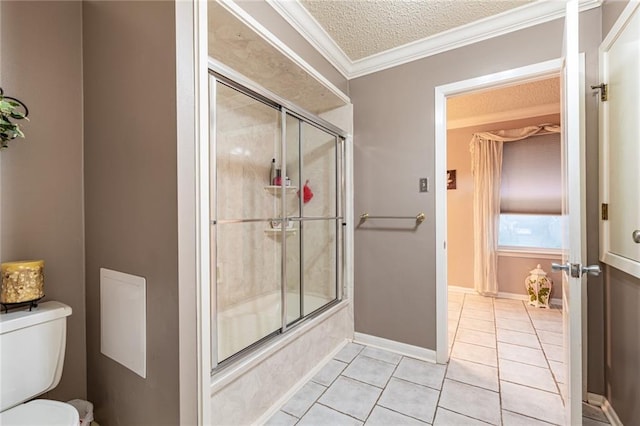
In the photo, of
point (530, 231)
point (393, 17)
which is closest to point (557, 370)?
point (530, 231)

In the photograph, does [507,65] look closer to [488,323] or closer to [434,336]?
[434,336]

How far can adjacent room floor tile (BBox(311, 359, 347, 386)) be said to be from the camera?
6.37ft

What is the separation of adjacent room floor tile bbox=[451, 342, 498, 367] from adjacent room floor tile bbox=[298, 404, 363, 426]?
117cm

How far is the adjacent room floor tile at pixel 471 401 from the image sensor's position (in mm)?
1609

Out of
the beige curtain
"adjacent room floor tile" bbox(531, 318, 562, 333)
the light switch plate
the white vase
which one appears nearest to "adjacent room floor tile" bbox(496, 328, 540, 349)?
"adjacent room floor tile" bbox(531, 318, 562, 333)

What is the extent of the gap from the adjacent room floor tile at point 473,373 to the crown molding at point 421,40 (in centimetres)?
245

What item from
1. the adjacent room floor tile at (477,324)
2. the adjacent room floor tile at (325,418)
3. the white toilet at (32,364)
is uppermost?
the white toilet at (32,364)

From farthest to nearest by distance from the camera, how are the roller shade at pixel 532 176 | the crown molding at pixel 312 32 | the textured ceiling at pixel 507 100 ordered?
1. the roller shade at pixel 532 176
2. the textured ceiling at pixel 507 100
3. the crown molding at pixel 312 32

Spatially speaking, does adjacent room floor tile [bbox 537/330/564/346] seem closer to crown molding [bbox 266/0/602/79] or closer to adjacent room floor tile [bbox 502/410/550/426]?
adjacent room floor tile [bbox 502/410/550/426]

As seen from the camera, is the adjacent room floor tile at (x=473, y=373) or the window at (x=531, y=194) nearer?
the adjacent room floor tile at (x=473, y=373)

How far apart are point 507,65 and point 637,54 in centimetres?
80

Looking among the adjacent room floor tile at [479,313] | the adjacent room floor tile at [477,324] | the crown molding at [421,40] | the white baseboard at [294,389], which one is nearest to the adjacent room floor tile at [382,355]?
the white baseboard at [294,389]

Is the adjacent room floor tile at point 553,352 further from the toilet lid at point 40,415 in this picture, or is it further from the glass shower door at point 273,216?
the toilet lid at point 40,415

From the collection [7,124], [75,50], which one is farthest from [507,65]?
[7,124]
